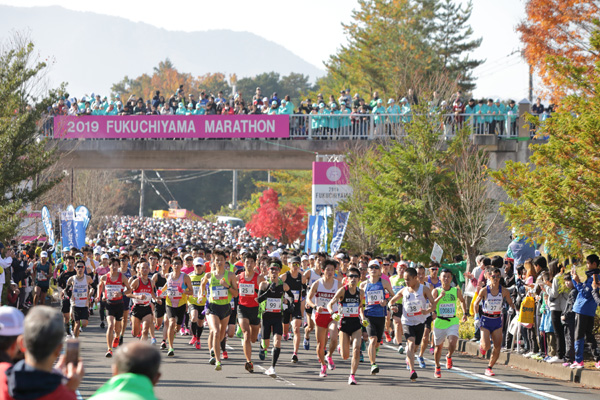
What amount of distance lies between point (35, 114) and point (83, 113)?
14.2 m

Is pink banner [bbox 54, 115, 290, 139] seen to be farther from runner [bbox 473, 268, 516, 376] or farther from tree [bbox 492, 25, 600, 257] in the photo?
runner [bbox 473, 268, 516, 376]

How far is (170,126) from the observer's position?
35.6 metres

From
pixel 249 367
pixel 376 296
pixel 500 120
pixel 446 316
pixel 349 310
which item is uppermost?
pixel 500 120

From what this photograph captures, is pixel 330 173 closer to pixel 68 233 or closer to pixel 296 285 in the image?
pixel 68 233

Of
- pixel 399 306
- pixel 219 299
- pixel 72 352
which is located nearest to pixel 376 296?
pixel 219 299

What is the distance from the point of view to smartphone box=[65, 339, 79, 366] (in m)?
4.34

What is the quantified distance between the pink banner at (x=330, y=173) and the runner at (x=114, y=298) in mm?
17514

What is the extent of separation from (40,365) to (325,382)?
8.77 metres

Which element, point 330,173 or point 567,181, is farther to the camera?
point 330,173

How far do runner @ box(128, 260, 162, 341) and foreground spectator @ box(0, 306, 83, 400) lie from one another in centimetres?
1123

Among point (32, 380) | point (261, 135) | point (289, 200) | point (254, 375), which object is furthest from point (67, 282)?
point (289, 200)

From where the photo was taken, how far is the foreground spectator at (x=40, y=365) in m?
4.30

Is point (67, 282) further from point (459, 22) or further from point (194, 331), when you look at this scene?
point (459, 22)

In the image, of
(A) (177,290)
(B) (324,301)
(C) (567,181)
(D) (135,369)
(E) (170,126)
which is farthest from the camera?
(E) (170,126)
